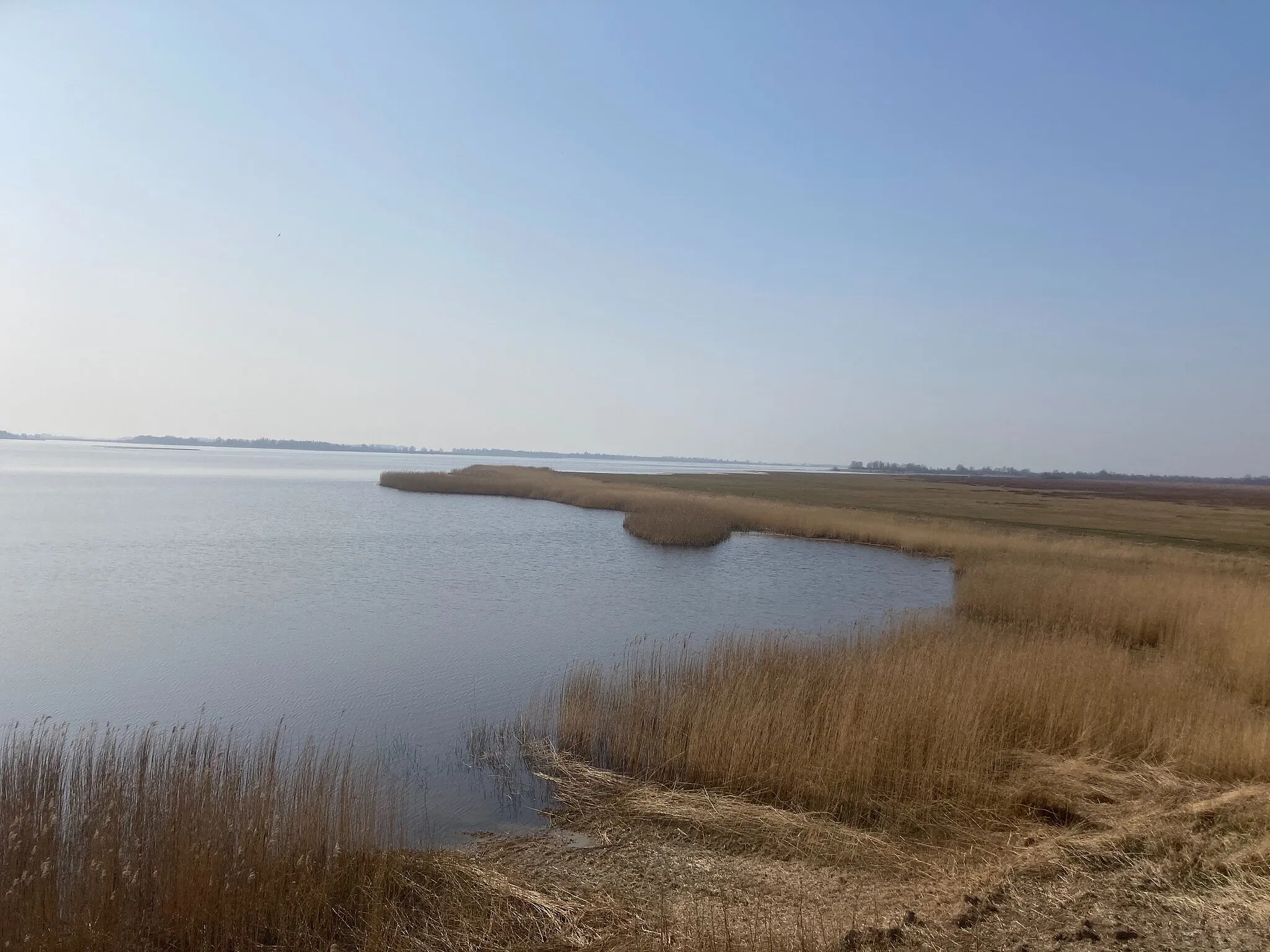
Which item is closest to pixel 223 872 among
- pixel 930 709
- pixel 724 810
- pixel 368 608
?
pixel 724 810

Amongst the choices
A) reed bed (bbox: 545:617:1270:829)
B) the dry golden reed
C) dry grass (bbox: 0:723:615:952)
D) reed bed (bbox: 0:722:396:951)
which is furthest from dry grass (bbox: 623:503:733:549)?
dry grass (bbox: 0:723:615:952)

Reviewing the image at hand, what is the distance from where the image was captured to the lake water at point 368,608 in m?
9.63

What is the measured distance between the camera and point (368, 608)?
1583 cm

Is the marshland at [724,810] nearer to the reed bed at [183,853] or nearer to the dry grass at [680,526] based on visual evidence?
the reed bed at [183,853]

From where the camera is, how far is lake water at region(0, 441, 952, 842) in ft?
31.6

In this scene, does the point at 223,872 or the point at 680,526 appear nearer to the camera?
the point at 223,872

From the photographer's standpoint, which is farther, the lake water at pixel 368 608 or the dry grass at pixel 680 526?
the dry grass at pixel 680 526

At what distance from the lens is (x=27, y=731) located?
8.37 m

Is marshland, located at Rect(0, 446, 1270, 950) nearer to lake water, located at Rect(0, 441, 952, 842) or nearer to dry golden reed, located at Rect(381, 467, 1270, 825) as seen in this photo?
dry golden reed, located at Rect(381, 467, 1270, 825)

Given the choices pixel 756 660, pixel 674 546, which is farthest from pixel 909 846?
pixel 674 546

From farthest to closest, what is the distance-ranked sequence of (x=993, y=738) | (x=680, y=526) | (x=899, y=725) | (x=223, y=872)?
(x=680, y=526) < (x=993, y=738) < (x=899, y=725) < (x=223, y=872)

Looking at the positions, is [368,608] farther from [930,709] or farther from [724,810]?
[930,709]

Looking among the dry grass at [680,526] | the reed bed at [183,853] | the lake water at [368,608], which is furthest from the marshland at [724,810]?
the dry grass at [680,526]

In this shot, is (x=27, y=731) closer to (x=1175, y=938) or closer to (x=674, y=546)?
(x=1175, y=938)
